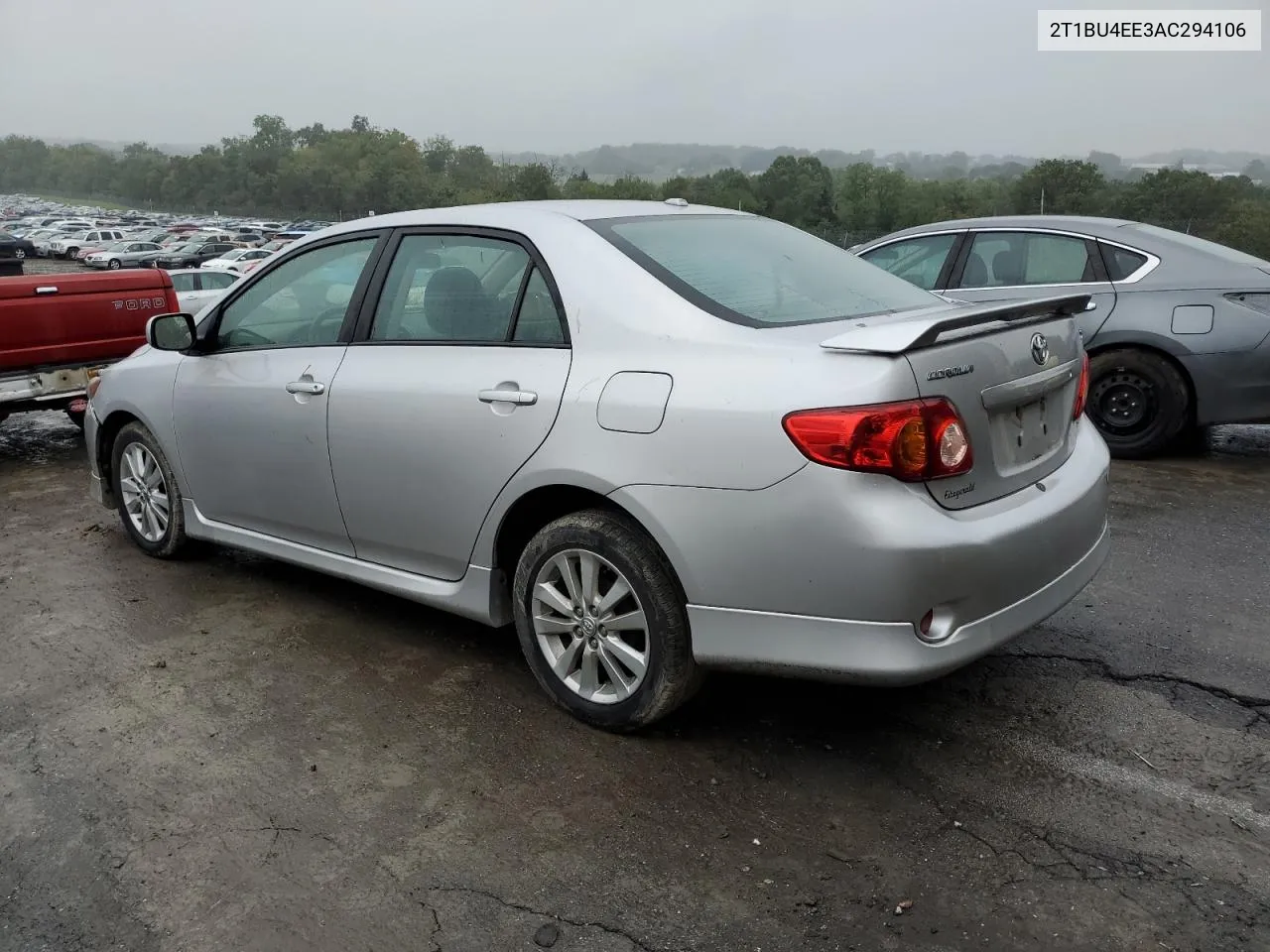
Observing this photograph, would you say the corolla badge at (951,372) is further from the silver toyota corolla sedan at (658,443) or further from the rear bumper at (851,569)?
the rear bumper at (851,569)

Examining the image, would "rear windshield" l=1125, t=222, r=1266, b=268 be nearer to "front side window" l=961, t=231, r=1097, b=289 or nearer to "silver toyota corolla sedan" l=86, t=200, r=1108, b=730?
"front side window" l=961, t=231, r=1097, b=289

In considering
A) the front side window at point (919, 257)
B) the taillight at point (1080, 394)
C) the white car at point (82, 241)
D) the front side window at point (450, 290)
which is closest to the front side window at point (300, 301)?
the front side window at point (450, 290)

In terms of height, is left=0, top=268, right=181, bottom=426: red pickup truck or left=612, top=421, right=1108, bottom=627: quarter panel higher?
left=0, top=268, right=181, bottom=426: red pickup truck

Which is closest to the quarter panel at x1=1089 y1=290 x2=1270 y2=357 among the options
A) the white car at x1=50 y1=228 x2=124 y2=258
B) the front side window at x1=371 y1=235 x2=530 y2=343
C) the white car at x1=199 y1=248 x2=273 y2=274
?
the front side window at x1=371 y1=235 x2=530 y2=343

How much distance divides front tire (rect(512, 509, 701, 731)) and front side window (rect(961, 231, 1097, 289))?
5096mm

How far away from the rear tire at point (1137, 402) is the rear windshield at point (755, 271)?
140 inches

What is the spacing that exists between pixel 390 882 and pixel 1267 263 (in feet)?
22.1

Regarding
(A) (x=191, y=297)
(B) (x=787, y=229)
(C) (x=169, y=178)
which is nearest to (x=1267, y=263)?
(B) (x=787, y=229)

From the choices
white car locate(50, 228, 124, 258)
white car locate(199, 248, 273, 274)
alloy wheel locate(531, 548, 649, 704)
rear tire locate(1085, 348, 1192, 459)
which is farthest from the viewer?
white car locate(50, 228, 124, 258)

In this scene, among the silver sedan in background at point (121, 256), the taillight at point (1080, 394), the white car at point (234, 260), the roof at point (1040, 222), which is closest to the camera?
the taillight at point (1080, 394)

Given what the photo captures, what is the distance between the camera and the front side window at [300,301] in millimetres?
4070

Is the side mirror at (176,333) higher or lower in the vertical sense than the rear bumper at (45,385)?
higher

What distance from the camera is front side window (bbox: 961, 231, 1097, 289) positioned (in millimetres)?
7023

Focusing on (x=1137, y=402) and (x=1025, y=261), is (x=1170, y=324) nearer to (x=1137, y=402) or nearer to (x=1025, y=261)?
(x=1137, y=402)
